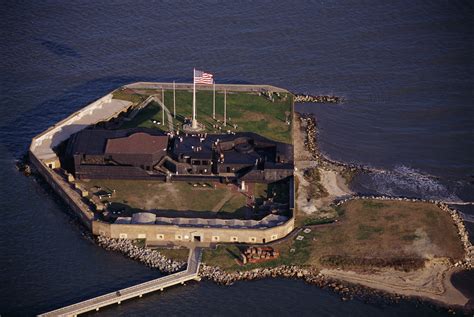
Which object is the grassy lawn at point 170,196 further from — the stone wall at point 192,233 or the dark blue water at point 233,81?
the dark blue water at point 233,81

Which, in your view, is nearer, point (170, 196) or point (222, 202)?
point (222, 202)

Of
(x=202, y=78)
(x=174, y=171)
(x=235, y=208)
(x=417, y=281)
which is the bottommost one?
(x=417, y=281)

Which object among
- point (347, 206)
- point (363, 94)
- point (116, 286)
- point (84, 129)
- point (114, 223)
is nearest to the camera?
point (116, 286)

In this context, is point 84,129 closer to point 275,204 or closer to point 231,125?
point 231,125

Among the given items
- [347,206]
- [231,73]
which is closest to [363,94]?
[231,73]

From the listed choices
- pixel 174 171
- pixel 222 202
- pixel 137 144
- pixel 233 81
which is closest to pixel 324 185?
pixel 222 202

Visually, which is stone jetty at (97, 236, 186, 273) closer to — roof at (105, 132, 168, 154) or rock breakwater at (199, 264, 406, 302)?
rock breakwater at (199, 264, 406, 302)

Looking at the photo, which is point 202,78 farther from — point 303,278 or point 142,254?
point 303,278
